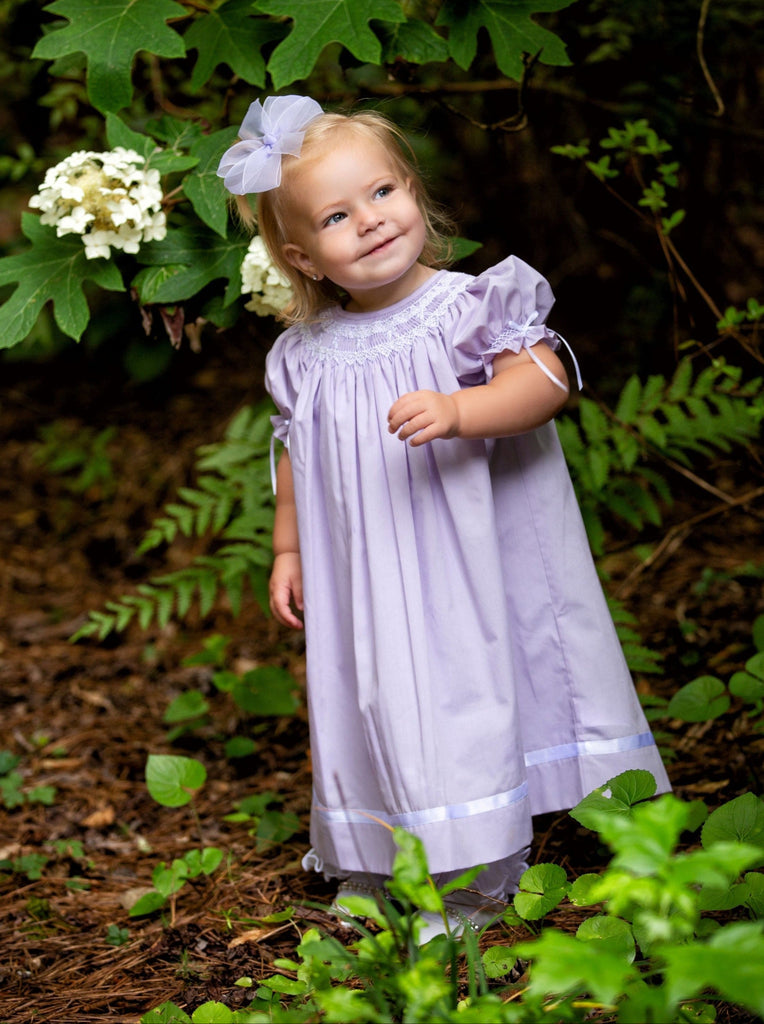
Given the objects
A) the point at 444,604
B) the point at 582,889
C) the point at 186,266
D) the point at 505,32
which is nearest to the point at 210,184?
the point at 186,266

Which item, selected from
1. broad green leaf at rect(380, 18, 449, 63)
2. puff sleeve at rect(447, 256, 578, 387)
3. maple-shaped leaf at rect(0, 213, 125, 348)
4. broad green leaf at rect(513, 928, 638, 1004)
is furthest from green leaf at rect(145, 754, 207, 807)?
broad green leaf at rect(380, 18, 449, 63)

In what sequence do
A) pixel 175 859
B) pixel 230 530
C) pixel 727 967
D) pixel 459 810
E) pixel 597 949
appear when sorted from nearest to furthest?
1. pixel 727 967
2. pixel 597 949
3. pixel 459 810
4. pixel 175 859
5. pixel 230 530

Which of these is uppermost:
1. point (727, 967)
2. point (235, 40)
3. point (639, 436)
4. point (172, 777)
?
point (235, 40)

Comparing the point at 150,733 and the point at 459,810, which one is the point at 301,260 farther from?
the point at 150,733

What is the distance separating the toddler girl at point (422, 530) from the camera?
1754 millimetres

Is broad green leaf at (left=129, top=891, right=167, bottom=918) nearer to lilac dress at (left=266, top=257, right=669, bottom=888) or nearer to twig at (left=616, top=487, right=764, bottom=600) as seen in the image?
lilac dress at (left=266, top=257, right=669, bottom=888)

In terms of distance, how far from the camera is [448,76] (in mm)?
3234

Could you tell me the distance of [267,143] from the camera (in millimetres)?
1768

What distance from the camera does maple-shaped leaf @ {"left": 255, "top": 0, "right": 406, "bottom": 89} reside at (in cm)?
192

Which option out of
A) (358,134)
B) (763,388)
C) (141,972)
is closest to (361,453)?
(358,134)

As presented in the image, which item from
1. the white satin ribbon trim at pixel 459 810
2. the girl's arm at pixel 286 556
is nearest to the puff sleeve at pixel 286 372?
the girl's arm at pixel 286 556

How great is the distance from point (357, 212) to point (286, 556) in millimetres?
744

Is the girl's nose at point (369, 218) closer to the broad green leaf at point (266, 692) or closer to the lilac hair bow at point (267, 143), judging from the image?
the lilac hair bow at point (267, 143)

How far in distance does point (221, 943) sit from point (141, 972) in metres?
0.16
